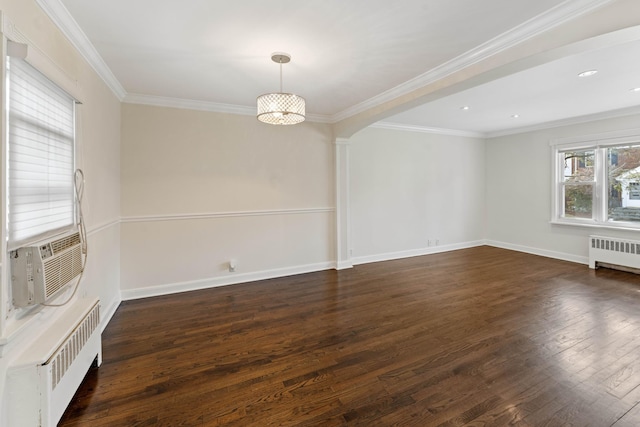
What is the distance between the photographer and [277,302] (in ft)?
12.0

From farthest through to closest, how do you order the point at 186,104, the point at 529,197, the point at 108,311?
the point at 529,197
the point at 186,104
the point at 108,311

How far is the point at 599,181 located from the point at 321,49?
18.3 ft

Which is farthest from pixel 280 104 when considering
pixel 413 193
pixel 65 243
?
pixel 413 193

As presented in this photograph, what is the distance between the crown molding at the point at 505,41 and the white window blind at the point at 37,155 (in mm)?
3152

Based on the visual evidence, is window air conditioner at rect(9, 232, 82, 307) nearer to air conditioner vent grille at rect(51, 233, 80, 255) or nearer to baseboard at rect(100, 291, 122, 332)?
air conditioner vent grille at rect(51, 233, 80, 255)

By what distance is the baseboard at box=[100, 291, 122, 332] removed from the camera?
2.97 meters

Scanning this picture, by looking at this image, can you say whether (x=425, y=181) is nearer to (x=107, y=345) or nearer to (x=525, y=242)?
(x=525, y=242)

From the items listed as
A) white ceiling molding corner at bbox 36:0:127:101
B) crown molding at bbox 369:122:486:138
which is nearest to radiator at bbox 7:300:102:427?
white ceiling molding corner at bbox 36:0:127:101

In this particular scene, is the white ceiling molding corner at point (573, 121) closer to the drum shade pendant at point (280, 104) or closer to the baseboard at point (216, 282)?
the baseboard at point (216, 282)

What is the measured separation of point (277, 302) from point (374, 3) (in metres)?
3.13

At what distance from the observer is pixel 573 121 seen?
17.6 feet

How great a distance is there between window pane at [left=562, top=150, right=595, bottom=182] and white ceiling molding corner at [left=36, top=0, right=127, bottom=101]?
732 centimetres

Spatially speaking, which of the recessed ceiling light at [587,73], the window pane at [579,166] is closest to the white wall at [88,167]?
the recessed ceiling light at [587,73]

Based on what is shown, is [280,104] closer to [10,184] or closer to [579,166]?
[10,184]
